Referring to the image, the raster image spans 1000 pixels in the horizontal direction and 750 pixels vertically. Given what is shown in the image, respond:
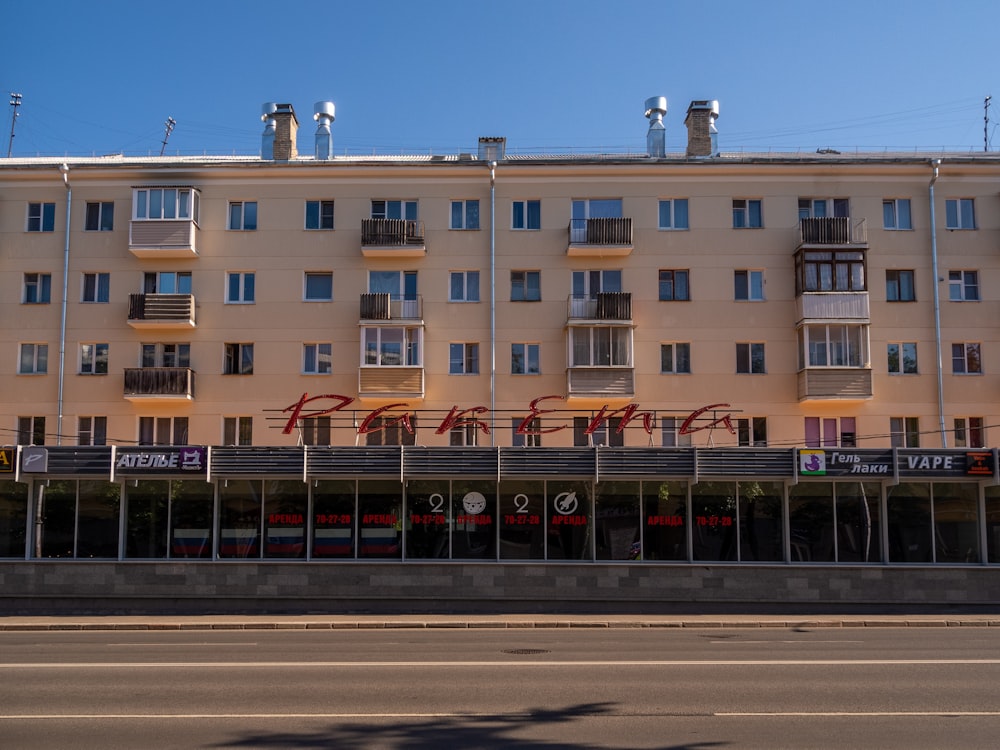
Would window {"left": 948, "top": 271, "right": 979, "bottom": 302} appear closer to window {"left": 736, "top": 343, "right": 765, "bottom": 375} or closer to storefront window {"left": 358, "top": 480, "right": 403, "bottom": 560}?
window {"left": 736, "top": 343, "right": 765, "bottom": 375}

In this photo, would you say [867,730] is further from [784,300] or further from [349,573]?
[784,300]

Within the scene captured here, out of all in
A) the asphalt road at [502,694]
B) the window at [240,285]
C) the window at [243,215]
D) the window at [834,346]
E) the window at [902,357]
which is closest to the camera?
the asphalt road at [502,694]

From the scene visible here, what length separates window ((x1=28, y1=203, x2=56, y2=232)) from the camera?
36219 mm

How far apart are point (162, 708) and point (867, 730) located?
27.4ft

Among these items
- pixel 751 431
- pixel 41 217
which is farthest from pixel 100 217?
pixel 751 431

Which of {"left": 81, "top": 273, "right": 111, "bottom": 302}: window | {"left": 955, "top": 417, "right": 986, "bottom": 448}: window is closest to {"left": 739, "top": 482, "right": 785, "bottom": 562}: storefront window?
{"left": 955, "top": 417, "right": 986, "bottom": 448}: window

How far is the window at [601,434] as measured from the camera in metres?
34.3

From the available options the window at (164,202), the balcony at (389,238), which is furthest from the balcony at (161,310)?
the balcony at (389,238)

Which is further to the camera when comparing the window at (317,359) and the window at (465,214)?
the window at (465,214)

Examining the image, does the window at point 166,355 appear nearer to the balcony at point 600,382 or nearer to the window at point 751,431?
the balcony at point 600,382

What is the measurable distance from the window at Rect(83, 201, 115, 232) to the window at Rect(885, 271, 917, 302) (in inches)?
1112

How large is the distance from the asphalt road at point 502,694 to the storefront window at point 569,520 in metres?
8.73

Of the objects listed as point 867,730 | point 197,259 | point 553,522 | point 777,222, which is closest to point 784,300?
point 777,222

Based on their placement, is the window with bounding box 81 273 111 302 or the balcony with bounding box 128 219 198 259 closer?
the balcony with bounding box 128 219 198 259
